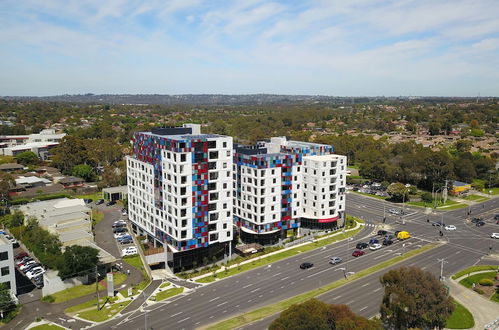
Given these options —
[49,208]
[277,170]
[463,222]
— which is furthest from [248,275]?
[463,222]

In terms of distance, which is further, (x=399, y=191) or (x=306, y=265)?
(x=399, y=191)

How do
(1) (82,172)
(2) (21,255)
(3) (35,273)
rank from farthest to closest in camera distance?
(1) (82,172)
(2) (21,255)
(3) (35,273)

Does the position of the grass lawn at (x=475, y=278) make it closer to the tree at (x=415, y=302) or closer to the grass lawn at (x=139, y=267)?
the tree at (x=415, y=302)

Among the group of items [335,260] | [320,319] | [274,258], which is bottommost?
[274,258]

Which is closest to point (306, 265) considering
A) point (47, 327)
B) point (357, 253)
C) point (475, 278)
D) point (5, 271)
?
point (357, 253)

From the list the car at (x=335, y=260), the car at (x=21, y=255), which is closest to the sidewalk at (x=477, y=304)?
the car at (x=335, y=260)

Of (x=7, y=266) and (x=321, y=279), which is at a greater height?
(x=7, y=266)

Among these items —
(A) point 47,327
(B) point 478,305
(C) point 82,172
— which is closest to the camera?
(A) point 47,327

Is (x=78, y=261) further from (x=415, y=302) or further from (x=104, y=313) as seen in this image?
(x=415, y=302)
